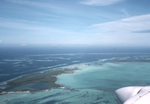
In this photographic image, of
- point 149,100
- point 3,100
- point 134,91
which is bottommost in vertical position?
point 3,100

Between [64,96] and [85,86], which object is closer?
[64,96]

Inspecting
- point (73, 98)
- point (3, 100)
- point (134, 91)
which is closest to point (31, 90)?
point (3, 100)

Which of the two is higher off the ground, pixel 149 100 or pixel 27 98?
pixel 149 100

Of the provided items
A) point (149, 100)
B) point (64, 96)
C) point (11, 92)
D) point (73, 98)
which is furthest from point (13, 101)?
point (149, 100)

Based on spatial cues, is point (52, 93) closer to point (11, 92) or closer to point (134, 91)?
point (11, 92)

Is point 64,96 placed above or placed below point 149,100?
below

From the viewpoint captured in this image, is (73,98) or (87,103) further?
(73,98)

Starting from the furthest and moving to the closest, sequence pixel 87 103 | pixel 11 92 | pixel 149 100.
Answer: pixel 11 92 < pixel 87 103 < pixel 149 100

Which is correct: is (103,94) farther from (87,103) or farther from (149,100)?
(149,100)

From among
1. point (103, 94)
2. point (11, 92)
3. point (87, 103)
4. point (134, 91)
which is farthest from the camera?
point (11, 92)
